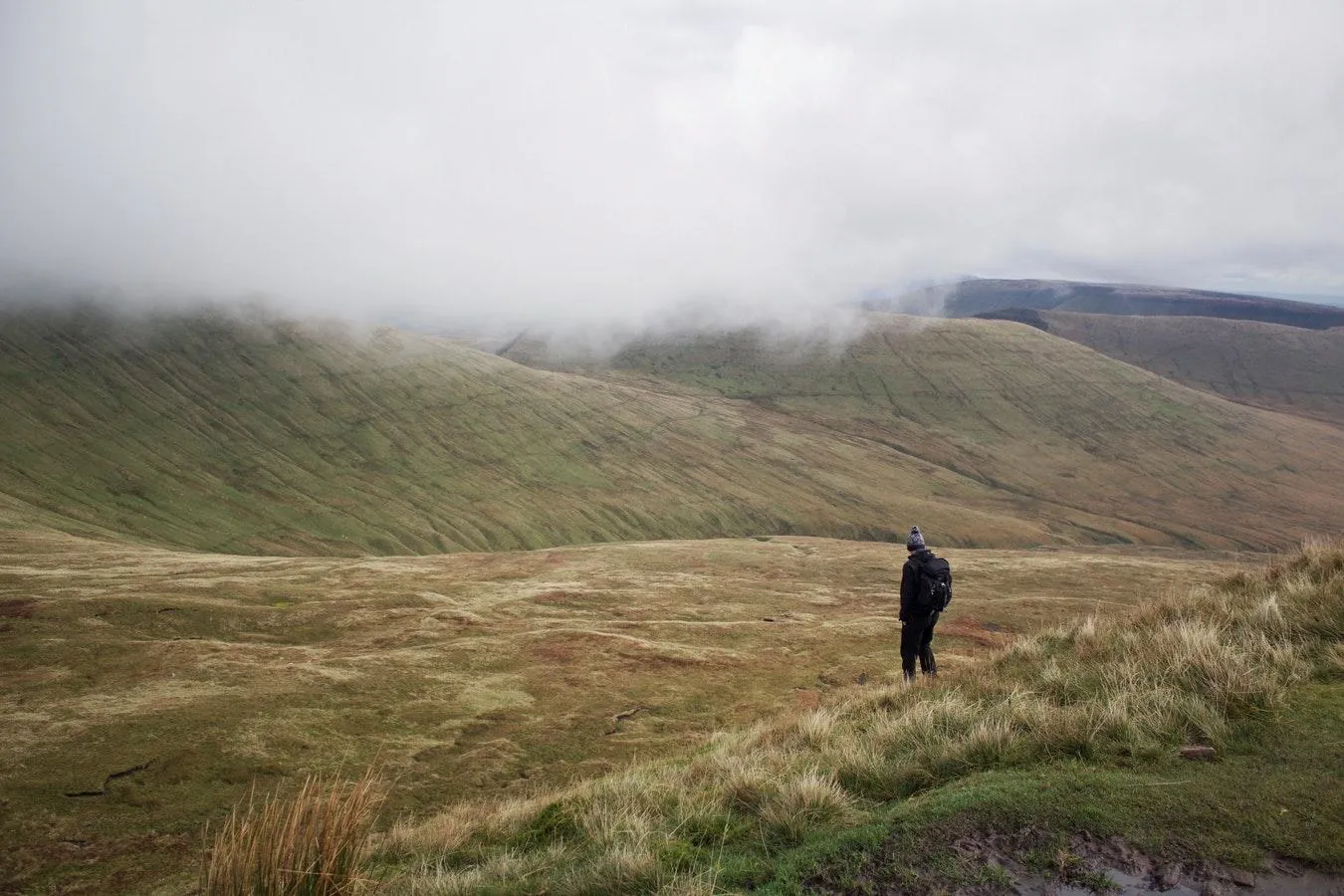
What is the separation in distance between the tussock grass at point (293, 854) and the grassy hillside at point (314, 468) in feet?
417

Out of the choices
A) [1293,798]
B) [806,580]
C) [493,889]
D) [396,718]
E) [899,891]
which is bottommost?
[806,580]

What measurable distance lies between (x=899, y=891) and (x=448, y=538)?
145 metres

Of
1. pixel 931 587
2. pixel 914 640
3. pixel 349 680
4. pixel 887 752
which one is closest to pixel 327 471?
pixel 349 680

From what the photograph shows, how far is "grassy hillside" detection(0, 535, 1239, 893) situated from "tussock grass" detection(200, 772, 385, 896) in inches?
311

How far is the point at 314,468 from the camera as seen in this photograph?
6171 inches

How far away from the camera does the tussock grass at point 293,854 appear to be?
567cm

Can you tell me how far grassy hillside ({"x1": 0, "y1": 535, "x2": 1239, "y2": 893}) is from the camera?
1514cm

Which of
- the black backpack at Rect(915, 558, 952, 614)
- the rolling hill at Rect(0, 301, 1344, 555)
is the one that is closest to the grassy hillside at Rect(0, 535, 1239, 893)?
the black backpack at Rect(915, 558, 952, 614)

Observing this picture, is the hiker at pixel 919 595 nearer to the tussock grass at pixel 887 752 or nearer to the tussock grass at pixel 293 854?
the tussock grass at pixel 887 752

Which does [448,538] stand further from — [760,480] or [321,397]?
[760,480]

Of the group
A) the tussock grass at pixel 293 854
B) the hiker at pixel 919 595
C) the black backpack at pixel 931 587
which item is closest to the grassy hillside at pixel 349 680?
the hiker at pixel 919 595

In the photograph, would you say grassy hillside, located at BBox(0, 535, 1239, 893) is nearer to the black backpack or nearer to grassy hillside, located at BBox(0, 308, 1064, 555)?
the black backpack

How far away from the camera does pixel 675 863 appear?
6613 mm

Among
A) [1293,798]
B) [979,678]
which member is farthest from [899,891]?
[979,678]
